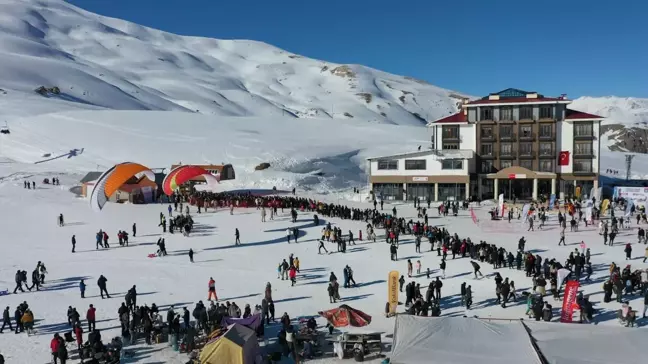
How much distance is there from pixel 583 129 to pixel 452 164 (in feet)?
42.4

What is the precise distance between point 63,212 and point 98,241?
458 inches

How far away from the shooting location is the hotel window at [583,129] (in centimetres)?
5284

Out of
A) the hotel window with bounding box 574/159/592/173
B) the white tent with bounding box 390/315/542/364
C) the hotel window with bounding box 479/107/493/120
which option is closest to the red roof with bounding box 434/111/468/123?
the hotel window with bounding box 479/107/493/120

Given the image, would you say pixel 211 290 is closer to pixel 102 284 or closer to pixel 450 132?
pixel 102 284

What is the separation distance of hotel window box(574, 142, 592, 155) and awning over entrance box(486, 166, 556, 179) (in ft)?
11.9

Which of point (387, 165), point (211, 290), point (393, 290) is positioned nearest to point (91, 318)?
point (211, 290)

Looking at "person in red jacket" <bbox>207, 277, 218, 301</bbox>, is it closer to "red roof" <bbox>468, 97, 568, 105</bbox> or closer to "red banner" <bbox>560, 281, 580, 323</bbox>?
"red banner" <bbox>560, 281, 580, 323</bbox>

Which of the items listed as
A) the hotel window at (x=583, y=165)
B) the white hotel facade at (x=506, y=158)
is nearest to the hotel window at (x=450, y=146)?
the white hotel facade at (x=506, y=158)

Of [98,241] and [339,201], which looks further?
[339,201]

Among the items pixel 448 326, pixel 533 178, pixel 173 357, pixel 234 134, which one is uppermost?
pixel 234 134

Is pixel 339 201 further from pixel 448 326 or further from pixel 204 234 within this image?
pixel 448 326

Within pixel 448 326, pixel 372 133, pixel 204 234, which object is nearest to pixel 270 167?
pixel 372 133

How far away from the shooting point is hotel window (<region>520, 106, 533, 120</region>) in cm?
5391

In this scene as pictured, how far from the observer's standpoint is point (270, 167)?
71125 mm
